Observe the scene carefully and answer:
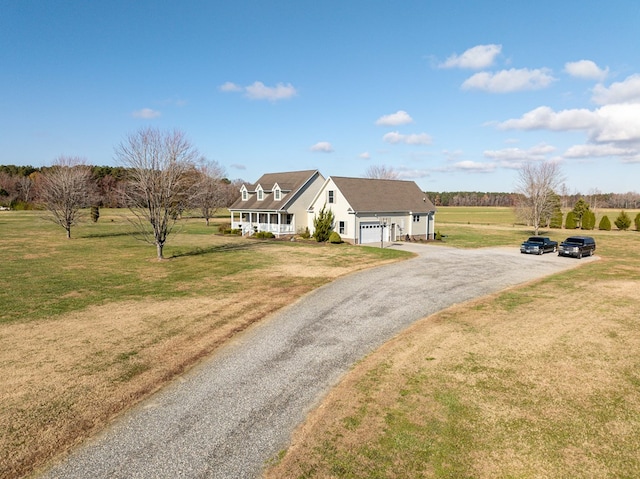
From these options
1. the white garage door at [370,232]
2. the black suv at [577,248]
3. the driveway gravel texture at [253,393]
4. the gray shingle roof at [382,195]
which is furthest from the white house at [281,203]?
the black suv at [577,248]

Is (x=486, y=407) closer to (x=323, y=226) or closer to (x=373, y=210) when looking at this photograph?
(x=323, y=226)

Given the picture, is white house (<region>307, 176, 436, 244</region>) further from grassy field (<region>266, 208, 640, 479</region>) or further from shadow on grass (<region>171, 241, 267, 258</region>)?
grassy field (<region>266, 208, 640, 479</region>)

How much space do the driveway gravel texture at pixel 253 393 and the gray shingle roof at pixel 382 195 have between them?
2237 cm

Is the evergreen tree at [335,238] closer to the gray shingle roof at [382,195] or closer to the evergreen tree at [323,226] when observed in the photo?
the evergreen tree at [323,226]

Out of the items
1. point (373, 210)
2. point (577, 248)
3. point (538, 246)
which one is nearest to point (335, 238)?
point (373, 210)

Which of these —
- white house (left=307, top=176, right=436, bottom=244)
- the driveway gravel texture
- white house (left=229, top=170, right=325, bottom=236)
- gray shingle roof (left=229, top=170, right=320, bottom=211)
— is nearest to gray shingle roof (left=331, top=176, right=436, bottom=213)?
white house (left=307, top=176, right=436, bottom=244)

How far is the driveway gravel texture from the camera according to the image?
6684 mm

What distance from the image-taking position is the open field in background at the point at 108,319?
8.13 m

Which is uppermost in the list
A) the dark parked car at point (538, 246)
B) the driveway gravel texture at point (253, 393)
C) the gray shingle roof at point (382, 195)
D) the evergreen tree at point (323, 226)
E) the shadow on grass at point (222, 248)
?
the gray shingle roof at point (382, 195)

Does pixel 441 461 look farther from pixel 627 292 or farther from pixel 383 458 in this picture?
pixel 627 292

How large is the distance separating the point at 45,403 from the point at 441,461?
893cm

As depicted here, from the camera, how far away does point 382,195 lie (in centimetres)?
4366

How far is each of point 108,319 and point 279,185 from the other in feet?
107

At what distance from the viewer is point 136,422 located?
785 centimetres
